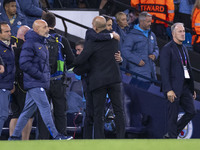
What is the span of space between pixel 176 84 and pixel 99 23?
1371 millimetres

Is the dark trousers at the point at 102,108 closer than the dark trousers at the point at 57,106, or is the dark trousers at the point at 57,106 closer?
the dark trousers at the point at 102,108

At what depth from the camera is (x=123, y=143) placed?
185 inches

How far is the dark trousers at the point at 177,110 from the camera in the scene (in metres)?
7.97

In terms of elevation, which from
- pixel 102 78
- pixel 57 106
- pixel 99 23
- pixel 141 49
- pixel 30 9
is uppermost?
pixel 30 9

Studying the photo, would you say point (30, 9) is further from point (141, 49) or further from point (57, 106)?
point (57, 106)

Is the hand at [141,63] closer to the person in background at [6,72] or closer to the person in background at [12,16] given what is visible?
the person in background at [12,16]

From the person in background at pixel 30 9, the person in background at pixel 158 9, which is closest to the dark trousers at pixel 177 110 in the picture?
the person in background at pixel 30 9

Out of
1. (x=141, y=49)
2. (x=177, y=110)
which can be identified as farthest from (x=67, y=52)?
(x=141, y=49)

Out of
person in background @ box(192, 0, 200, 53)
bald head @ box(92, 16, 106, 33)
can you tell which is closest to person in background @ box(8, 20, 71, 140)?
bald head @ box(92, 16, 106, 33)

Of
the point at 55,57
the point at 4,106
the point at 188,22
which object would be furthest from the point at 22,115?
the point at 188,22

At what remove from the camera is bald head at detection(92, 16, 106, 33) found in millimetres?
7684

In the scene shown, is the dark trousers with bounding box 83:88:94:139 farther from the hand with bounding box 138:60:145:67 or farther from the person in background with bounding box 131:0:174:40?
the person in background with bounding box 131:0:174:40

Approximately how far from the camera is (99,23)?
770 cm

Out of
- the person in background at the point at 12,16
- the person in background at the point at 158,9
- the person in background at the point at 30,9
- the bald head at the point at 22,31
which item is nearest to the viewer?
the bald head at the point at 22,31
